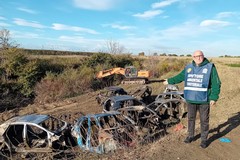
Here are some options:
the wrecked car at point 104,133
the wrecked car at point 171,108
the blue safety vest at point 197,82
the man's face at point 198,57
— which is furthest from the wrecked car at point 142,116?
the man's face at point 198,57

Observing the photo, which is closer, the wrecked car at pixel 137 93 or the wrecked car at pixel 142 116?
the wrecked car at pixel 142 116

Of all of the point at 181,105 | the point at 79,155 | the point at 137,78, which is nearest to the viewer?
the point at 79,155

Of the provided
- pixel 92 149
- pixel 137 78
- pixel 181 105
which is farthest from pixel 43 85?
pixel 92 149

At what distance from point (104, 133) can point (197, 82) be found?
3.10 metres

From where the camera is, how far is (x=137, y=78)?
2536 cm

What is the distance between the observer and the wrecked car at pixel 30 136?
816 centimetres

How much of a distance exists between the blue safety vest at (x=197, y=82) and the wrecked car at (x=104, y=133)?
2221 millimetres

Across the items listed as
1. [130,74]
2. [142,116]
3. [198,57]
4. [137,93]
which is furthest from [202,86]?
[130,74]

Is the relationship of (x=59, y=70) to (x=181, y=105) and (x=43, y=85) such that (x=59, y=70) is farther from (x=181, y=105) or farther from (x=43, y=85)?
(x=181, y=105)

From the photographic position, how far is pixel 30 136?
29.1 feet

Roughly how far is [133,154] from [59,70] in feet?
75.3

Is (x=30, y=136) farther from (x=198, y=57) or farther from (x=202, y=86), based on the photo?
(x=198, y=57)

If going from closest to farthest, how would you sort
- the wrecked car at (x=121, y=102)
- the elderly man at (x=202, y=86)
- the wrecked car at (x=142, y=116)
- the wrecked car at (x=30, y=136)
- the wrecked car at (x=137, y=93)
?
1. the elderly man at (x=202, y=86)
2. the wrecked car at (x=30, y=136)
3. the wrecked car at (x=142, y=116)
4. the wrecked car at (x=121, y=102)
5. the wrecked car at (x=137, y=93)

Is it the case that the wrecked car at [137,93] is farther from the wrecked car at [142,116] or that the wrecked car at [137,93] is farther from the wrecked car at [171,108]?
the wrecked car at [142,116]
